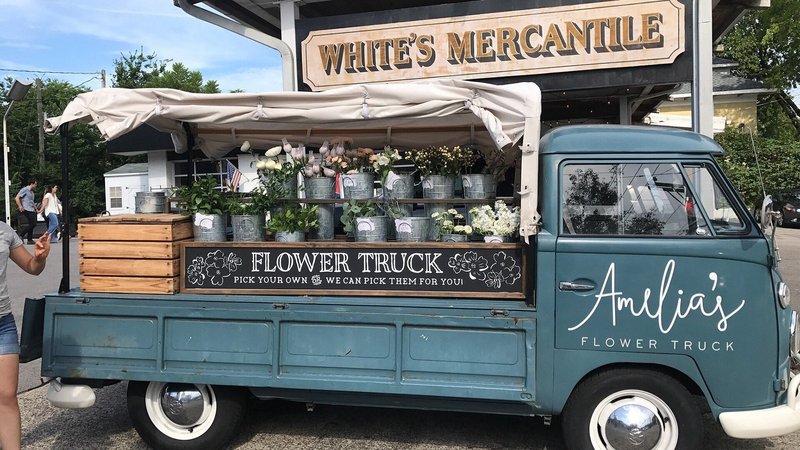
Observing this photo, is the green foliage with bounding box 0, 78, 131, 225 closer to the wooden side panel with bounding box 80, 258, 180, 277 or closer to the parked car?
the wooden side panel with bounding box 80, 258, 180, 277

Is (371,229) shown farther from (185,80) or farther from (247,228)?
(185,80)

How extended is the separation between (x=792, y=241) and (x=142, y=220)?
55.2 feet

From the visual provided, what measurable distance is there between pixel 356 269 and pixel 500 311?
101 cm

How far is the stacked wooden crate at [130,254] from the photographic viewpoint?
13.8 feet

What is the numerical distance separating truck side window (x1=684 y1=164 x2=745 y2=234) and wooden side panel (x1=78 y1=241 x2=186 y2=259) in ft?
11.1

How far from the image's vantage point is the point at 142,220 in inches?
167

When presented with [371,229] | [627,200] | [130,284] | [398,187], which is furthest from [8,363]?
[627,200]

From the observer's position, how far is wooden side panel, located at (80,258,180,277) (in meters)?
4.20

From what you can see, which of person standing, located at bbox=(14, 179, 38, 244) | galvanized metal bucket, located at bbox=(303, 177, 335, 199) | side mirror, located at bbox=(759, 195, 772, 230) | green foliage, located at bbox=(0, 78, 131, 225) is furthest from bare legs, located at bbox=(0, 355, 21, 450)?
green foliage, located at bbox=(0, 78, 131, 225)

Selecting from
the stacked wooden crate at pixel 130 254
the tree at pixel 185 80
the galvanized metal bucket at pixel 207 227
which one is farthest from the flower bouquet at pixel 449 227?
the tree at pixel 185 80

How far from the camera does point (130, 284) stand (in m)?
4.23

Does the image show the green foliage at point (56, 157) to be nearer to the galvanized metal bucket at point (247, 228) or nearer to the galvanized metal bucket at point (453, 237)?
the galvanized metal bucket at point (247, 228)

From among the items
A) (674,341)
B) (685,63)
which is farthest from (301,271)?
(685,63)

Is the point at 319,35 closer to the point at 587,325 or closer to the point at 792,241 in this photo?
the point at 587,325
